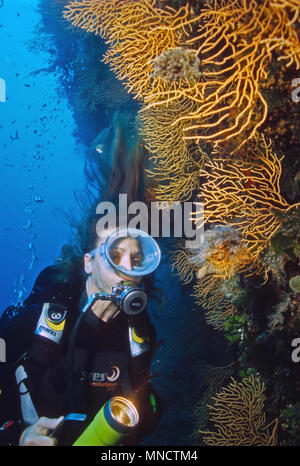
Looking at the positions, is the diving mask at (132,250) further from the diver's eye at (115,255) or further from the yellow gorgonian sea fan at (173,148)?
the yellow gorgonian sea fan at (173,148)

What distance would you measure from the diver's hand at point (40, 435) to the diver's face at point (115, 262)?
1.37m

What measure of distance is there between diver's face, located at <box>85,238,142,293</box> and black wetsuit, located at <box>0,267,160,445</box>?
0.31m

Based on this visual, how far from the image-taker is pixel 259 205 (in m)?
2.93

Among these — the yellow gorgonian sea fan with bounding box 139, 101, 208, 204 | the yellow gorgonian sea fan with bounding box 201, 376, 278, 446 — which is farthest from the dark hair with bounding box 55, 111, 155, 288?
the yellow gorgonian sea fan with bounding box 201, 376, 278, 446

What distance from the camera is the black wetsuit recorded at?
2881 millimetres

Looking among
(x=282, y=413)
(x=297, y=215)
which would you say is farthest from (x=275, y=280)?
(x=282, y=413)

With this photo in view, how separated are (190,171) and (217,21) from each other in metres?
2.23

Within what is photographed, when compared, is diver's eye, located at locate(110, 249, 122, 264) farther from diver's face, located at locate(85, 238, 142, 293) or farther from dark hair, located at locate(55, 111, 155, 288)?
dark hair, located at locate(55, 111, 155, 288)

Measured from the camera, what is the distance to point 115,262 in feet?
11.5

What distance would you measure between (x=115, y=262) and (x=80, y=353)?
1.13 meters

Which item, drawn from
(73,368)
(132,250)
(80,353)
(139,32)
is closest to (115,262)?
(132,250)

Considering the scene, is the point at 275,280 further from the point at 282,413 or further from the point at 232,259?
the point at 282,413

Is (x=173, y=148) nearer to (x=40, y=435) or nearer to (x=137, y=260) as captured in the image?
(x=137, y=260)

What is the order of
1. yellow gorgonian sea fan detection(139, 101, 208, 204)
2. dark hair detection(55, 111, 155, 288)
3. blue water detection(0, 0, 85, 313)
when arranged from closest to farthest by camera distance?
yellow gorgonian sea fan detection(139, 101, 208, 204) < dark hair detection(55, 111, 155, 288) < blue water detection(0, 0, 85, 313)
